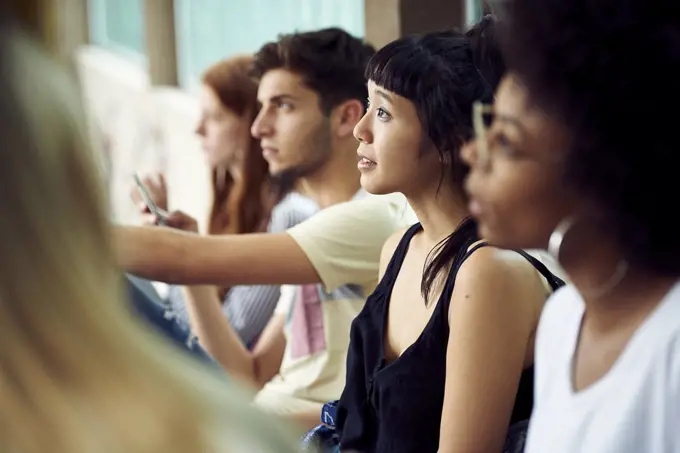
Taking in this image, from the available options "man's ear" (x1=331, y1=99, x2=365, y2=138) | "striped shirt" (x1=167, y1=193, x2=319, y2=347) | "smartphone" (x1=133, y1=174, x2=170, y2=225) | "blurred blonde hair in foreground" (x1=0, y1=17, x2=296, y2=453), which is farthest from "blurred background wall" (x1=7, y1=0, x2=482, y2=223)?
"blurred blonde hair in foreground" (x1=0, y1=17, x2=296, y2=453)

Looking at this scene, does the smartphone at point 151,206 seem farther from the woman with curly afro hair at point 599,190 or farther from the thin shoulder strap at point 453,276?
the woman with curly afro hair at point 599,190

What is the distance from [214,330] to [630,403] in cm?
163

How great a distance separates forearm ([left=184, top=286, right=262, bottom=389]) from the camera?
2596 millimetres

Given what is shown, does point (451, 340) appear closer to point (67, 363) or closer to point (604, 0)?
point (604, 0)

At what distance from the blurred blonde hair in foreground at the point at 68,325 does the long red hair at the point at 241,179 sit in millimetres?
2142

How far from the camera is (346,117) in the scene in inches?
98.7

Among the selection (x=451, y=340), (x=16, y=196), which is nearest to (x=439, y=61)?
(x=451, y=340)

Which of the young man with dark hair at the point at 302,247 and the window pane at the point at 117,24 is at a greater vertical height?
the window pane at the point at 117,24

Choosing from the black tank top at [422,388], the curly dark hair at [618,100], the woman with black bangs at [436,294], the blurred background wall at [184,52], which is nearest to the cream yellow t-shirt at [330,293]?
the woman with black bangs at [436,294]

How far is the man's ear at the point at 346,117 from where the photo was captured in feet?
8.15

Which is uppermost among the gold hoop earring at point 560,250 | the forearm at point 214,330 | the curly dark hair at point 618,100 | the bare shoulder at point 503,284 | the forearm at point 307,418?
the curly dark hair at point 618,100

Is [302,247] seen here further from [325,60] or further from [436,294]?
[325,60]

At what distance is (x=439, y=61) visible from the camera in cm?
169

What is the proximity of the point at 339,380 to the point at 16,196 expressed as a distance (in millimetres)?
1636
